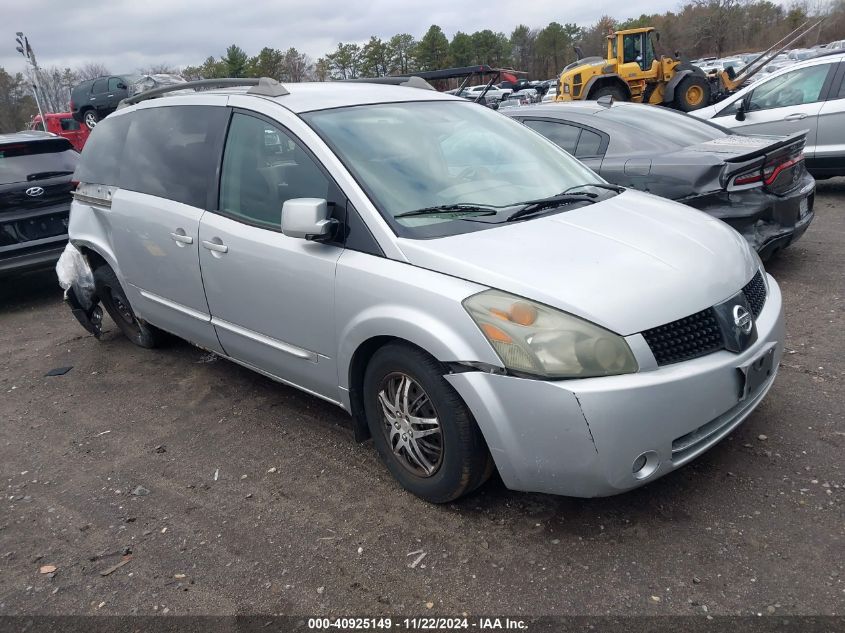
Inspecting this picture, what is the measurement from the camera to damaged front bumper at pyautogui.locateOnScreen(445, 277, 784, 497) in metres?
2.43

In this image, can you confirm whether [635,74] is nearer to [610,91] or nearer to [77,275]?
[610,91]

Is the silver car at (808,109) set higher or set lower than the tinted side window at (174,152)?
lower

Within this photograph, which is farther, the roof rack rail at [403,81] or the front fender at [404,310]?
the roof rack rail at [403,81]

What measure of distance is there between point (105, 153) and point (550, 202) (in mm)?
3364

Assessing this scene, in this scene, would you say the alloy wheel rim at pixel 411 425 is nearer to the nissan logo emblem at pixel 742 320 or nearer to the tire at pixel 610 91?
the nissan logo emblem at pixel 742 320

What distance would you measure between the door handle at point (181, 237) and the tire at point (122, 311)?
128 cm

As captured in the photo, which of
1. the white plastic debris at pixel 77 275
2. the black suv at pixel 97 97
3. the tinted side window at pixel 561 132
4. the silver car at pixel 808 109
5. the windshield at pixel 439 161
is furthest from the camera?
the black suv at pixel 97 97

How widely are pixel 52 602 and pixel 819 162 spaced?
900 centimetres

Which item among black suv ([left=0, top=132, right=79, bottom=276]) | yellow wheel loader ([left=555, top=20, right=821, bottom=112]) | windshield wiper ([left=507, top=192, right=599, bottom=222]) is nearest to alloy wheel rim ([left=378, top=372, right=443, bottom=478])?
windshield wiper ([left=507, top=192, right=599, bottom=222])

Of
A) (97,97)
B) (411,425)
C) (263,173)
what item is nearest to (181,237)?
(263,173)

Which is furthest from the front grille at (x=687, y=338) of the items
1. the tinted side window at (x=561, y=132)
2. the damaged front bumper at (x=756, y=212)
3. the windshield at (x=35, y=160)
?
the windshield at (x=35, y=160)

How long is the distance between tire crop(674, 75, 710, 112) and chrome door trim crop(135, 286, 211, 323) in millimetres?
16072

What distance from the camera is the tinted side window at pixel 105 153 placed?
15.7ft

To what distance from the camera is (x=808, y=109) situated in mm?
8445
